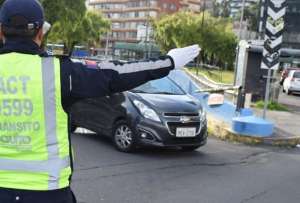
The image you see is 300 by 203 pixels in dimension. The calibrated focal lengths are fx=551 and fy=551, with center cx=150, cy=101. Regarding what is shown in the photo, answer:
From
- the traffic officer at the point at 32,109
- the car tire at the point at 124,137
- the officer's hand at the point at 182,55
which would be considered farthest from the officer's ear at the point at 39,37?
the car tire at the point at 124,137

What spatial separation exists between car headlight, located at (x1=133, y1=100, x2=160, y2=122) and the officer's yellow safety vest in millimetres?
6642

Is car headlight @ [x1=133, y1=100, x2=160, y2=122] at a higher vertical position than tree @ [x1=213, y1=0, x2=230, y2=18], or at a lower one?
higher

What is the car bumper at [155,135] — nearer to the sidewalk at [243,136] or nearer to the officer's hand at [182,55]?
the sidewalk at [243,136]

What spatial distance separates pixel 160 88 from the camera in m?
10.2

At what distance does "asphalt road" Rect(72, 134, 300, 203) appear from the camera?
677 cm

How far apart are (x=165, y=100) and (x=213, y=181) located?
2.20m

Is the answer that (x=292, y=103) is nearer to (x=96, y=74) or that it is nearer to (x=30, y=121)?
(x=96, y=74)

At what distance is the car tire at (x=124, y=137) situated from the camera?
934 centimetres

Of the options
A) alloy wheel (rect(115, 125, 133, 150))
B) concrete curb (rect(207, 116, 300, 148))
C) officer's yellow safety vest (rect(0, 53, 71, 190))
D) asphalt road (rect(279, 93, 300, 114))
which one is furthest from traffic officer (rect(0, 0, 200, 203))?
asphalt road (rect(279, 93, 300, 114))

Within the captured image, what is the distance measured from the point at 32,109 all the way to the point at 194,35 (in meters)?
57.8

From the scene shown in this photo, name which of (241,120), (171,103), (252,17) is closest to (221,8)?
(252,17)

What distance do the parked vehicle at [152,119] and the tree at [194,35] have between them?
161ft

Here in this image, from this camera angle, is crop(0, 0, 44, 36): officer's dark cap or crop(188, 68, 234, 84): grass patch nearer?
crop(0, 0, 44, 36): officer's dark cap

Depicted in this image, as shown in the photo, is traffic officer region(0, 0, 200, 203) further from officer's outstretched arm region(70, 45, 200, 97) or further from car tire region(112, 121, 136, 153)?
car tire region(112, 121, 136, 153)
